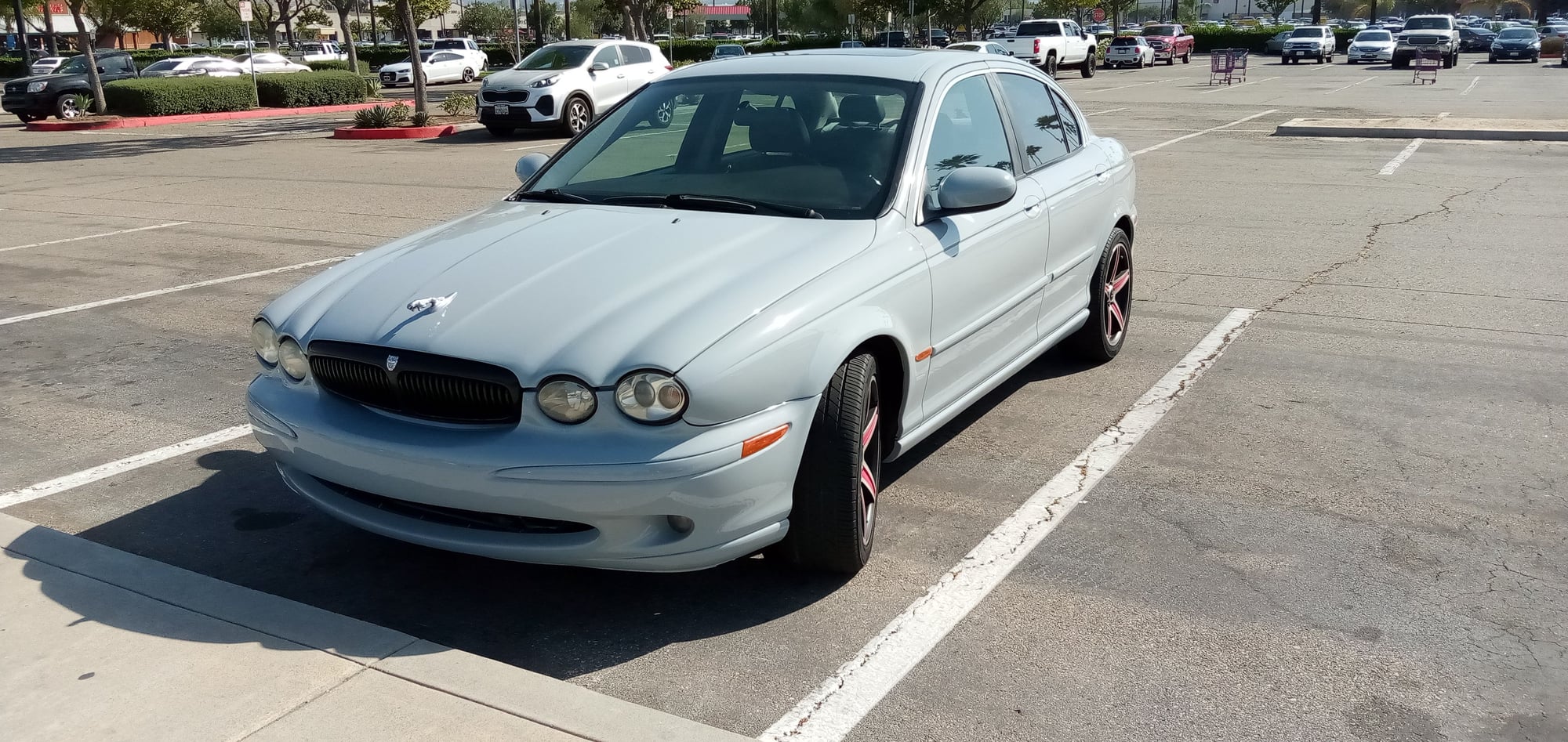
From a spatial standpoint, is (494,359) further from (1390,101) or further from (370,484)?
(1390,101)

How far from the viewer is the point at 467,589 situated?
412cm

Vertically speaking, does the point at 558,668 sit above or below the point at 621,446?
below

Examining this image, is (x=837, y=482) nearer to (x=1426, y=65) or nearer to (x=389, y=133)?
(x=389, y=133)

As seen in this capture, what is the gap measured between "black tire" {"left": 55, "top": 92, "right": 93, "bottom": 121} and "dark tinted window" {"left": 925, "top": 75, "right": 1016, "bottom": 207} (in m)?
27.8

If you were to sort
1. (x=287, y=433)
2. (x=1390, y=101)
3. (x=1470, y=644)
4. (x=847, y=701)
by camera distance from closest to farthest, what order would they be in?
(x=847, y=701)
(x=1470, y=644)
(x=287, y=433)
(x=1390, y=101)

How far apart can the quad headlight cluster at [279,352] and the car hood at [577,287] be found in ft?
0.15

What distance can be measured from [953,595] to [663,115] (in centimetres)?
241

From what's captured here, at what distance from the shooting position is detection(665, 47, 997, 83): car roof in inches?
198

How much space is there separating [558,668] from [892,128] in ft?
7.51

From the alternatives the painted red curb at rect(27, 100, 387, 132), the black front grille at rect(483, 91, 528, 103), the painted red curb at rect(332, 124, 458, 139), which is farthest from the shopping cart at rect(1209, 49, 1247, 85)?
the painted red curb at rect(332, 124, 458, 139)

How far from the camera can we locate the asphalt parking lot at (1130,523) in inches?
136

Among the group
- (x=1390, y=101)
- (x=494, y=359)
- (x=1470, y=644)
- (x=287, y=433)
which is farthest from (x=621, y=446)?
(x=1390, y=101)

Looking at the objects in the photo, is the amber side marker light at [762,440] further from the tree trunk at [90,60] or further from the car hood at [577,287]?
the tree trunk at [90,60]

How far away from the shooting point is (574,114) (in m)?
22.0
